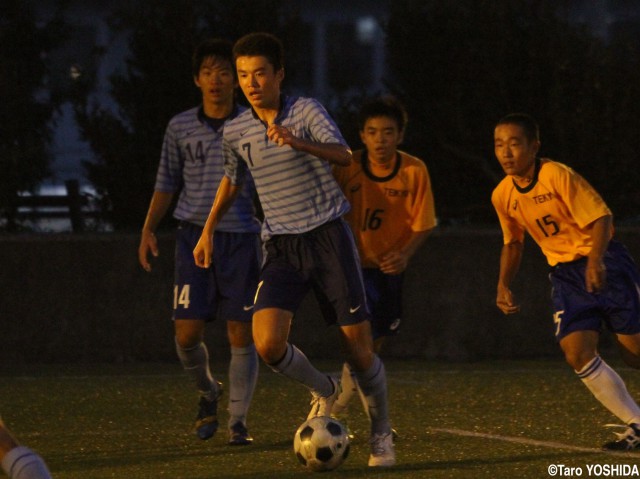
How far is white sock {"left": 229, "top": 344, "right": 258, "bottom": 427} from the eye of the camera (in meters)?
8.58

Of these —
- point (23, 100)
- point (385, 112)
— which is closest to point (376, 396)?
point (385, 112)

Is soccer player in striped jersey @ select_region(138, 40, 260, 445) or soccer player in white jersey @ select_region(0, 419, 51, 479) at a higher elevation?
soccer player in striped jersey @ select_region(138, 40, 260, 445)

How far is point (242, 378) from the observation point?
8.66m

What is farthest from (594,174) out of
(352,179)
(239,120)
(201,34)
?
(239,120)

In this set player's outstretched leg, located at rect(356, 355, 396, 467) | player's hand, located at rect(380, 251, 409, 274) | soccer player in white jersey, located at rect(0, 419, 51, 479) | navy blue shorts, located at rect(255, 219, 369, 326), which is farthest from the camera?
player's hand, located at rect(380, 251, 409, 274)

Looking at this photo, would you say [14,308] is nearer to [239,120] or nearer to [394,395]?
[394,395]

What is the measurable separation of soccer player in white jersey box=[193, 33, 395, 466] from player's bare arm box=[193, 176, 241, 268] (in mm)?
299

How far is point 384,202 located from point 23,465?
3627 millimetres

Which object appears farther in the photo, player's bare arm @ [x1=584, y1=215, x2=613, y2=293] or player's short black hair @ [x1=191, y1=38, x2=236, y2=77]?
player's short black hair @ [x1=191, y1=38, x2=236, y2=77]

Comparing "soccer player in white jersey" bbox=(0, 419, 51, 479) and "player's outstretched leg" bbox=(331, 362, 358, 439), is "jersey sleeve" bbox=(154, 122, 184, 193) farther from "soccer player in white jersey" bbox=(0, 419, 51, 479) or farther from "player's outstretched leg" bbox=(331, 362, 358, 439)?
"soccer player in white jersey" bbox=(0, 419, 51, 479)

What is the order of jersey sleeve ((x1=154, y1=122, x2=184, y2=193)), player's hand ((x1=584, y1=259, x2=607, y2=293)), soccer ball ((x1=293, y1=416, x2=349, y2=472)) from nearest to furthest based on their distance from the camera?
soccer ball ((x1=293, y1=416, x2=349, y2=472)) → player's hand ((x1=584, y1=259, x2=607, y2=293)) → jersey sleeve ((x1=154, y1=122, x2=184, y2=193))

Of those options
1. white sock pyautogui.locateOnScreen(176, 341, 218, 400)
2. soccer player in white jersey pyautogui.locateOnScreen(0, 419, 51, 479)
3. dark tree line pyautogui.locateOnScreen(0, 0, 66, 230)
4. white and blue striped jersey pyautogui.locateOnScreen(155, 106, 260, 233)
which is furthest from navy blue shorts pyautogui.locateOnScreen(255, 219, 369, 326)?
dark tree line pyautogui.locateOnScreen(0, 0, 66, 230)

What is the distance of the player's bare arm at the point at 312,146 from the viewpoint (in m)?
→ 6.86

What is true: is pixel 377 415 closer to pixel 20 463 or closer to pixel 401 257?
pixel 401 257
